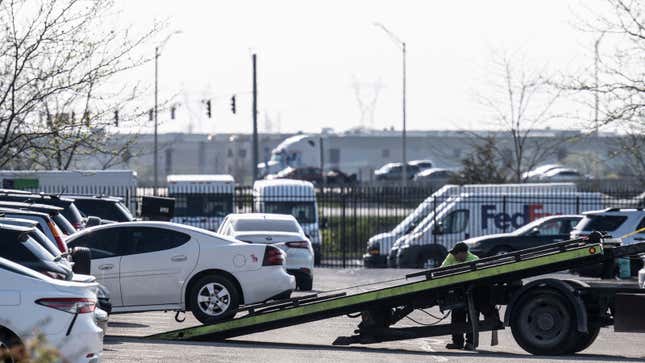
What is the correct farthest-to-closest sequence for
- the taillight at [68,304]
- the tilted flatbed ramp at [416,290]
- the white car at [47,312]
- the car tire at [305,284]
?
the car tire at [305,284] < the tilted flatbed ramp at [416,290] < the taillight at [68,304] < the white car at [47,312]

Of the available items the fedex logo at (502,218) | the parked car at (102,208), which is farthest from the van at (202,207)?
the parked car at (102,208)

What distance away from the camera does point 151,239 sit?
52.0 feet

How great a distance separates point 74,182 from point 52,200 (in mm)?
12276

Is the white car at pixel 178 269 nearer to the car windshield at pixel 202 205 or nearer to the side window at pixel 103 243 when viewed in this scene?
the side window at pixel 103 243

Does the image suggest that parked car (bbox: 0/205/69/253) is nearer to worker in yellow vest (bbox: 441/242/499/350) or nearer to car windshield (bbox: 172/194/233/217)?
worker in yellow vest (bbox: 441/242/499/350)

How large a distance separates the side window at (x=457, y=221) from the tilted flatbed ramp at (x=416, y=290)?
16.6 m

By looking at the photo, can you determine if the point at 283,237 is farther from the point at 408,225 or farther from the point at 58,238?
the point at 408,225

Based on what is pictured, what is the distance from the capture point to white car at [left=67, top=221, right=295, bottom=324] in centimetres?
1554

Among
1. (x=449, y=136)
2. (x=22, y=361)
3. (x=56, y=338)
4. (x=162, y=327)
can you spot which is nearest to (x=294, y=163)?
(x=449, y=136)

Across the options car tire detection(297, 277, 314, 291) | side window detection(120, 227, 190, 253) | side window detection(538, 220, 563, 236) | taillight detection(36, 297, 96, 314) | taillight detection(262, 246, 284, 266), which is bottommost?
car tire detection(297, 277, 314, 291)

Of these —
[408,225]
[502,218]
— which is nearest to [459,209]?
[502,218]

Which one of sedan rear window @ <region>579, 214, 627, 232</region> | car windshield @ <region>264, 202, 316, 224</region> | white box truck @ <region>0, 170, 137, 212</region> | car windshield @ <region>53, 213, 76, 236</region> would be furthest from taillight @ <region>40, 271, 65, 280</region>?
car windshield @ <region>264, 202, 316, 224</region>

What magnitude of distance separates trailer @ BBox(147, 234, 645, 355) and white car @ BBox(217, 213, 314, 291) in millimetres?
7142

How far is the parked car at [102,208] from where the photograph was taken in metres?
23.4
